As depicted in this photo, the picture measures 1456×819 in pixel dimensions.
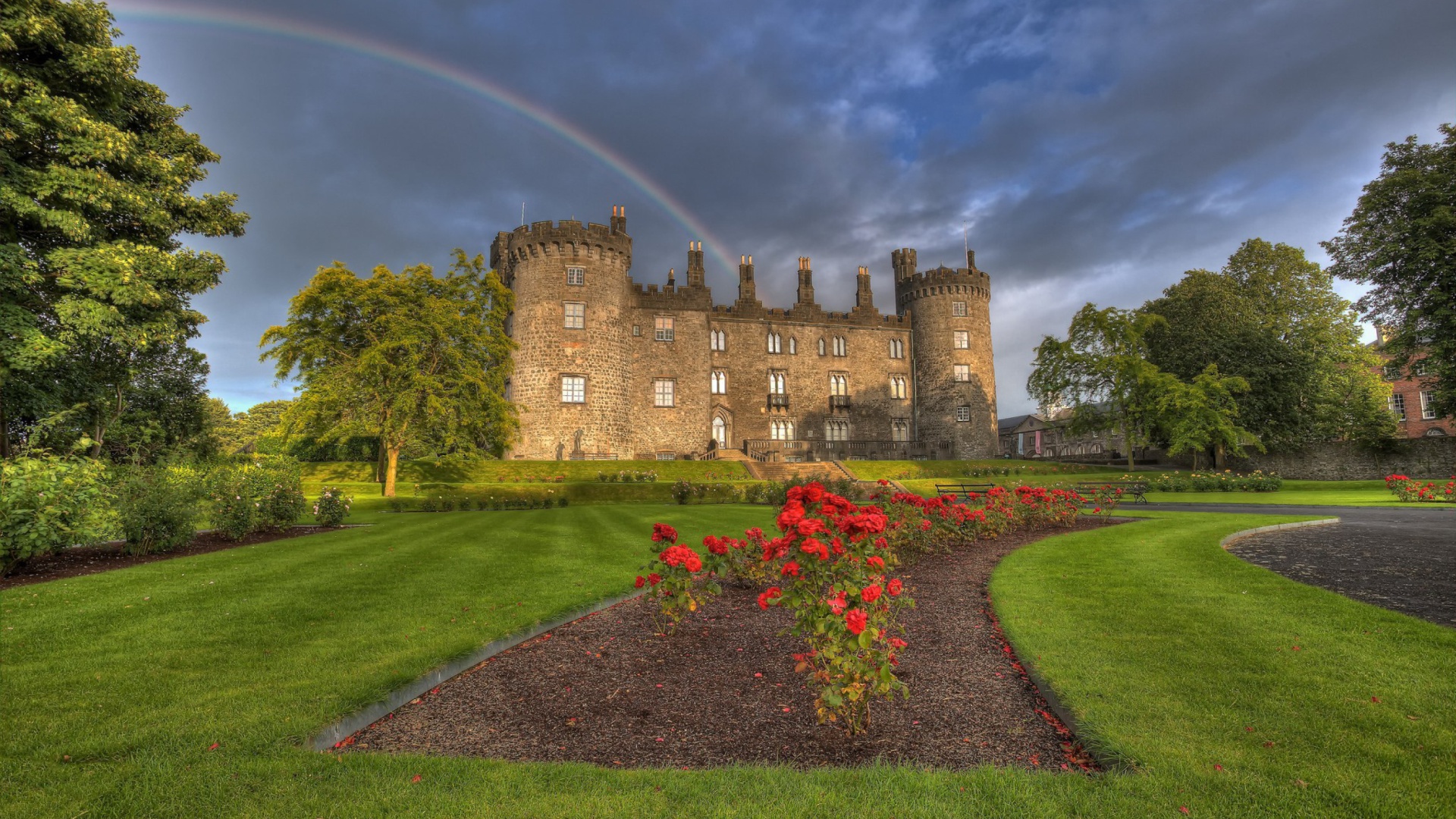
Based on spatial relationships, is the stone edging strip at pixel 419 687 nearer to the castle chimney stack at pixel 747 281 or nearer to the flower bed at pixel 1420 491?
the flower bed at pixel 1420 491

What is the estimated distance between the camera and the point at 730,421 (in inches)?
1698

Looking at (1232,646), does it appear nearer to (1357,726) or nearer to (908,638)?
(1357,726)

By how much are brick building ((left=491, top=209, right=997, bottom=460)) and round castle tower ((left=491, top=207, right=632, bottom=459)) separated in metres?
0.07

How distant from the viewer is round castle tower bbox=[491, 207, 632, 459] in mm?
35469

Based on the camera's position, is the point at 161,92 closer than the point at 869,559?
No

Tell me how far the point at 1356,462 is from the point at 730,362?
37.0 meters

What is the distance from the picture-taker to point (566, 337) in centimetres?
3619

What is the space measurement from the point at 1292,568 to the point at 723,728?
9.44m

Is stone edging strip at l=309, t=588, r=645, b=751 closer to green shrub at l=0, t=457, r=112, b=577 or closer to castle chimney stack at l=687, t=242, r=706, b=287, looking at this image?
green shrub at l=0, t=457, r=112, b=577

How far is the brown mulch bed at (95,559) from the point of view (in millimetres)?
9320

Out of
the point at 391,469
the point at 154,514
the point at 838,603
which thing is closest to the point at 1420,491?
the point at 838,603

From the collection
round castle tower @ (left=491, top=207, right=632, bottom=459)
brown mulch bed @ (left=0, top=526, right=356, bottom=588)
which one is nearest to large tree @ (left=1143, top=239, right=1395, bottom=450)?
round castle tower @ (left=491, top=207, right=632, bottom=459)

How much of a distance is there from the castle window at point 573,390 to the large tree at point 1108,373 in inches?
1200

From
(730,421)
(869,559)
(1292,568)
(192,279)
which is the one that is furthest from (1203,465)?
(192,279)
